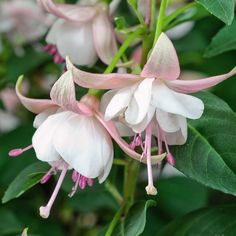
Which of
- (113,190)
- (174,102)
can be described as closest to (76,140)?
(174,102)

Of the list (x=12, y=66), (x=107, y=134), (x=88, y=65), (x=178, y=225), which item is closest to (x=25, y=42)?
(x=12, y=66)

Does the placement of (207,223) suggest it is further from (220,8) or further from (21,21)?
(21,21)

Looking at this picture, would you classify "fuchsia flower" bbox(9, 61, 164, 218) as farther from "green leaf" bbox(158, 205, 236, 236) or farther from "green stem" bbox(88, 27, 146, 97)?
"green leaf" bbox(158, 205, 236, 236)

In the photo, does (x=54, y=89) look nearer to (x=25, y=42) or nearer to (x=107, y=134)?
(x=107, y=134)

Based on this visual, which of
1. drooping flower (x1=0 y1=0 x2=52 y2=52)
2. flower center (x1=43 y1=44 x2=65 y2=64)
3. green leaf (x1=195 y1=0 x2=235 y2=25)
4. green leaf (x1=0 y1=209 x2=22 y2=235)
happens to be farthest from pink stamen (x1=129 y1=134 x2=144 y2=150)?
drooping flower (x1=0 y1=0 x2=52 y2=52)

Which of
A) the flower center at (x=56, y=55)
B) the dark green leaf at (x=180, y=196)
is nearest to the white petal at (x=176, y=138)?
the flower center at (x=56, y=55)

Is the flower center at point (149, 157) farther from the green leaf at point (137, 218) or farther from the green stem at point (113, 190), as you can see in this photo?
the green stem at point (113, 190)
